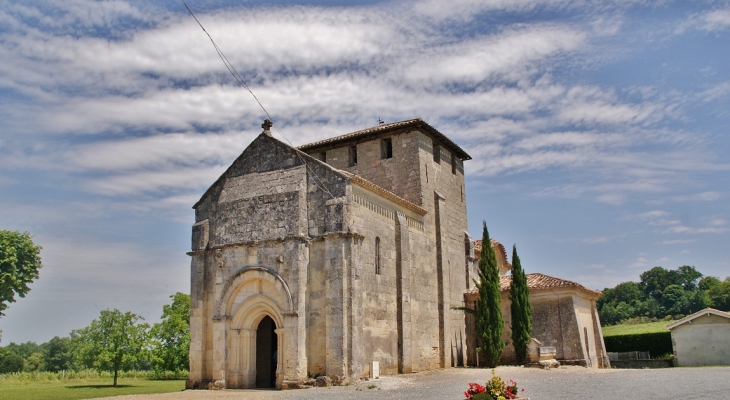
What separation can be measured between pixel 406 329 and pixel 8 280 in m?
34.8

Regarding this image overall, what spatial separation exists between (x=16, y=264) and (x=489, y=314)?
123 ft

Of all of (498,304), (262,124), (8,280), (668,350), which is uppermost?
(262,124)

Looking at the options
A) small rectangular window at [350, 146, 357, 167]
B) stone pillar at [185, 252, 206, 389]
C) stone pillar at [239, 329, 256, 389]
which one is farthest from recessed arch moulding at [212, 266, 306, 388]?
small rectangular window at [350, 146, 357, 167]

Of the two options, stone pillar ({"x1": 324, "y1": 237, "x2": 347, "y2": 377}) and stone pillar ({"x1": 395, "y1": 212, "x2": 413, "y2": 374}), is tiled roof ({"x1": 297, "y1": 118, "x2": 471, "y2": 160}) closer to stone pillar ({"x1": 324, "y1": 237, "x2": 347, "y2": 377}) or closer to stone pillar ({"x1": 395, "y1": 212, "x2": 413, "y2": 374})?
stone pillar ({"x1": 395, "y1": 212, "x2": 413, "y2": 374})

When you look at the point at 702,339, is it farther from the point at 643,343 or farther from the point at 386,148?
the point at 386,148

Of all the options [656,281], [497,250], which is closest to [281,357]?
[497,250]

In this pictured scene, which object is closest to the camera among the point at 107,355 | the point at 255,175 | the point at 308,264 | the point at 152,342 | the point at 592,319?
the point at 308,264

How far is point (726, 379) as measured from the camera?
2033cm

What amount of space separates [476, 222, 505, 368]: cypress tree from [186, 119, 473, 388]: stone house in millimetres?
1817

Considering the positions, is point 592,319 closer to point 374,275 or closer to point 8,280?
point 374,275

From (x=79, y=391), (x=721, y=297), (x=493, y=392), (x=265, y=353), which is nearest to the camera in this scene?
(x=493, y=392)

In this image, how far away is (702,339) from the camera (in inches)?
1419

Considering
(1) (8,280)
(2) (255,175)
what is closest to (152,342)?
(1) (8,280)

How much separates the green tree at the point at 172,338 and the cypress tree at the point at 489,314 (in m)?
24.8
